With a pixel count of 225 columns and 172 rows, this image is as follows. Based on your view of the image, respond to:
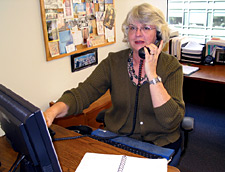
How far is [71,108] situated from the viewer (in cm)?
142

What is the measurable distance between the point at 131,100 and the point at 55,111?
1.59 feet

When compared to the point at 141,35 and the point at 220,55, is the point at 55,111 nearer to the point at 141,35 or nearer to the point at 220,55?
the point at 141,35

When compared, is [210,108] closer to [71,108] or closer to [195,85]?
[195,85]

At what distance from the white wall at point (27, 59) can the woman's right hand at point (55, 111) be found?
2.46 feet

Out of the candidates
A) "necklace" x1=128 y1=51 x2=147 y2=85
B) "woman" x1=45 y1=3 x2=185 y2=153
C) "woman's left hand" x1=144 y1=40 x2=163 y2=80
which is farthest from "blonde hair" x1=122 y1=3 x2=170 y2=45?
"necklace" x1=128 y1=51 x2=147 y2=85

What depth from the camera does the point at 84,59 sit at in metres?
2.54

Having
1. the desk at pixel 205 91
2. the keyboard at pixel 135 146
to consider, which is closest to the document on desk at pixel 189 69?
the desk at pixel 205 91

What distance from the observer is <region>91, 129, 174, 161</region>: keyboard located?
3.66 feet

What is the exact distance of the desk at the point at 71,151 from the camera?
3.53 ft

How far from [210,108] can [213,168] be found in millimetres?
1352

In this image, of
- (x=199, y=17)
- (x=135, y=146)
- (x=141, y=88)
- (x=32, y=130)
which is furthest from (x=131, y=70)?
(x=199, y=17)

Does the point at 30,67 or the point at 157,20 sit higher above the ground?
the point at 157,20

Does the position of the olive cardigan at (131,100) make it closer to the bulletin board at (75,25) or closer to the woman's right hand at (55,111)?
the woman's right hand at (55,111)

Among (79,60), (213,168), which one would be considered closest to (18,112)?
(79,60)
